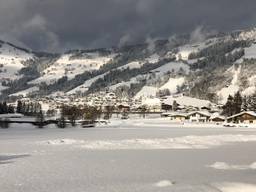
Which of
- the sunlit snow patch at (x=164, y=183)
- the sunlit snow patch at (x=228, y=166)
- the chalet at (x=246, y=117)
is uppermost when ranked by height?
the chalet at (x=246, y=117)

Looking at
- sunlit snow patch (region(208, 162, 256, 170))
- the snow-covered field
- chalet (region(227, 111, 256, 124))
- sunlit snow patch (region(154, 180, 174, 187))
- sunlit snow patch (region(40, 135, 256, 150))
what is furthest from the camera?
chalet (region(227, 111, 256, 124))

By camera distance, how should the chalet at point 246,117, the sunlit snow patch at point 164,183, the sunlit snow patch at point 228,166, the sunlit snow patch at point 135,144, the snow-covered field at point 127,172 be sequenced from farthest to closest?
the chalet at point 246,117 < the sunlit snow patch at point 135,144 < the sunlit snow patch at point 228,166 < the sunlit snow patch at point 164,183 < the snow-covered field at point 127,172

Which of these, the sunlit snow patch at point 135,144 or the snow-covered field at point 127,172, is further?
the sunlit snow patch at point 135,144

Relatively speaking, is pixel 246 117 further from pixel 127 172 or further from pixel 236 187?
pixel 236 187

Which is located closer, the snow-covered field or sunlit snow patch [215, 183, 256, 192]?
sunlit snow patch [215, 183, 256, 192]

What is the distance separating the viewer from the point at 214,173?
35594mm

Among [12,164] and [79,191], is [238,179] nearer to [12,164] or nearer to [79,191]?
[79,191]

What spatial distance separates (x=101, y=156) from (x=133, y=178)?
52.2ft

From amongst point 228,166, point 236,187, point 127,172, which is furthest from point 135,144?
point 236,187

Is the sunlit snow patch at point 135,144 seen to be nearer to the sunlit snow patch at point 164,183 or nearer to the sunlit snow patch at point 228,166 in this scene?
the sunlit snow patch at point 228,166

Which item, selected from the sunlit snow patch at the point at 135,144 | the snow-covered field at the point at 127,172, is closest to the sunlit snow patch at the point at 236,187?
the snow-covered field at the point at 127,172

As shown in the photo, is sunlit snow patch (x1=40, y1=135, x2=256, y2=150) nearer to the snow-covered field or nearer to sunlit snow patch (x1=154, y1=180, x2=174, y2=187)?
the snow-covered field

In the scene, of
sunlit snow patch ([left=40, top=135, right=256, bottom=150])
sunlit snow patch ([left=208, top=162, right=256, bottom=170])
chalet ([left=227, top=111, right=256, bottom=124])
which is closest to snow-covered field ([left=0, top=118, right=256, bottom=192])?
sunlit snow patch ([left=208, top=162, right=256, bottom=170])

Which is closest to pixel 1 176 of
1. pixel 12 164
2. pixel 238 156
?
pixel 12 164
